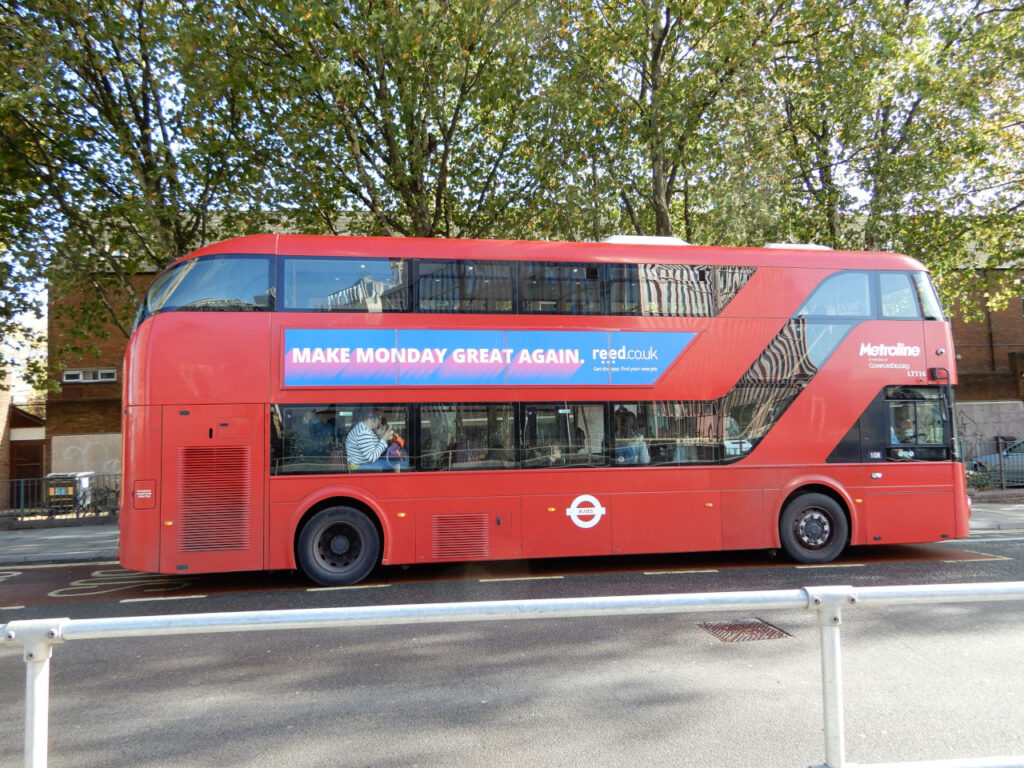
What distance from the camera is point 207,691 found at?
440cm

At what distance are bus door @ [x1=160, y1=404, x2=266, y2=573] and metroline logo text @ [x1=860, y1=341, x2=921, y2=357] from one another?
772 centimetres

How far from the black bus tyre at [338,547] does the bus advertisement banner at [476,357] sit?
1.62 m

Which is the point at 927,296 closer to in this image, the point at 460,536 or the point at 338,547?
the point at 460,536

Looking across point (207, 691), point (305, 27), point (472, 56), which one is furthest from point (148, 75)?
point (207, 691)

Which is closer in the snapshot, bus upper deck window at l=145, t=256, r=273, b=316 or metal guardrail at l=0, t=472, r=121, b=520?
bus upper deck window at l=145, t=256, r=273, b=316

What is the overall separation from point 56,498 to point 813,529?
1618 centimetres

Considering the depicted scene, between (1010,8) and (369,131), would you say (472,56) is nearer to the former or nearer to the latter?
(369,131)

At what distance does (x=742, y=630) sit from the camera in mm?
5531

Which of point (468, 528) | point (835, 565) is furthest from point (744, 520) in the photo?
point (468, 528)

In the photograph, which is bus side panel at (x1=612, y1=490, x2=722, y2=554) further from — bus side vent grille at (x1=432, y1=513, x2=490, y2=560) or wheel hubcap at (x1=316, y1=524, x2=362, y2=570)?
wheel hubcap at (x1=316, y1=524, x2=362, y2=570)

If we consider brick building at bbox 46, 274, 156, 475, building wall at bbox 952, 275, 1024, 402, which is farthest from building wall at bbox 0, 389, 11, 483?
building wall at bbox 952, 275, 1024, 402

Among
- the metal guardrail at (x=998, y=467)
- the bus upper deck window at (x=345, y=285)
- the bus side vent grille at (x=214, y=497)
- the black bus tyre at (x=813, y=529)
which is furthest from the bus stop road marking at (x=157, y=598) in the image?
the metal guardrail at (x=998, y=467)

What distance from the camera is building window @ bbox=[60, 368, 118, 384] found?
20781 millimetres

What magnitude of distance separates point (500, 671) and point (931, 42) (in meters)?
15.6
